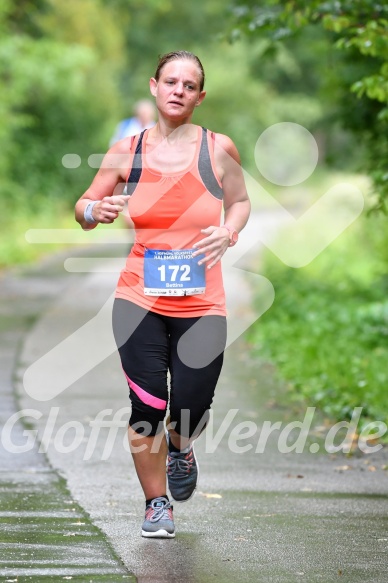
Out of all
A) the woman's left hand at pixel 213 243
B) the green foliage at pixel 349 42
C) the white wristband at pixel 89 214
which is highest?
the green foliage at pixel 349 42

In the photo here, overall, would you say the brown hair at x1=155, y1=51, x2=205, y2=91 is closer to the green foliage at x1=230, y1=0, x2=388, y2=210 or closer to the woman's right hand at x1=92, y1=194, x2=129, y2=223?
the woman's right hand at x1=92, y1=194, x2=129, y2=223

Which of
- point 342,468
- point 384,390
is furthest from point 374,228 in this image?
point 342,468

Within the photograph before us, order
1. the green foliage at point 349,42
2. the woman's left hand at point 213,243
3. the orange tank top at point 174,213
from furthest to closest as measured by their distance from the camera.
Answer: the green foliage at point 349,42, the orange tank top at point 174,213, the woman's left hand at point 213,243

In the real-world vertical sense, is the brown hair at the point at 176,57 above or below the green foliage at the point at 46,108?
below

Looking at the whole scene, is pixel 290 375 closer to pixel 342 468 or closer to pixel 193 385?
pixel 342 468

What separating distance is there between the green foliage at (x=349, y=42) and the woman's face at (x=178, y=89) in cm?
256

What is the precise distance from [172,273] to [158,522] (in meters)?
1.06

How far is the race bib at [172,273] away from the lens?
5121 millimetres

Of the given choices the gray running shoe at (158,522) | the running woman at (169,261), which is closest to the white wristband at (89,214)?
the running woman at (169,261)

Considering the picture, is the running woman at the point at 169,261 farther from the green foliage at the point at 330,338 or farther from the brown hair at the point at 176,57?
the green foliage at the point at 330,338

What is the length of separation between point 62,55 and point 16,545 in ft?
66.0

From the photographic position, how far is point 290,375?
32.9 feet

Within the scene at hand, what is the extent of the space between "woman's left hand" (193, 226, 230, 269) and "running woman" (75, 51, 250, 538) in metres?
0.04
